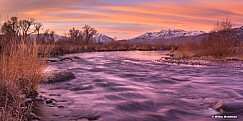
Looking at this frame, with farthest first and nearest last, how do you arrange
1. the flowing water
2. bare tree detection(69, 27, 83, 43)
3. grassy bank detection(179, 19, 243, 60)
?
bare tree detection(69, 27, 83, 43)
grassy bank detection(179, 19, 243, 60)
the flowing water

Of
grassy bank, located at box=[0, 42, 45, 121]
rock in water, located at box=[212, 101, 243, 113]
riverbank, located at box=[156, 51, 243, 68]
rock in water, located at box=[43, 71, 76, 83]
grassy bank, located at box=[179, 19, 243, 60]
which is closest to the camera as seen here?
rock in water, located at box=[212, 101, 243, 113]

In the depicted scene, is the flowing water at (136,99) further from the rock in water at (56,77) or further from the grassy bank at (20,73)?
the grassy bank at (20,73)

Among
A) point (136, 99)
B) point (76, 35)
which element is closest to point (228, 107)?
point (136, 99)

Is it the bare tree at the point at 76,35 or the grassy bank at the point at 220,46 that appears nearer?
the grassy bank at the point at 220,46

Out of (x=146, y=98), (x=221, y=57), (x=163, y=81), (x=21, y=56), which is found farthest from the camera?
(x=221, y=57)

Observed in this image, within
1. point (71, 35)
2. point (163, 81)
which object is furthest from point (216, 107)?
point (71, 35)

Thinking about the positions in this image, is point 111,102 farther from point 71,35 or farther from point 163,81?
point 71,35

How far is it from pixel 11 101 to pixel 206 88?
785cm

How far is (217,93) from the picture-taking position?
1162 cm

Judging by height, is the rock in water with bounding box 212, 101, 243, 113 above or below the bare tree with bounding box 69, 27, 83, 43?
below

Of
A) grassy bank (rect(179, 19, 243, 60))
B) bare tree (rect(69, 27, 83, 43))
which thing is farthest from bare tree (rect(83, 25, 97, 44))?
grassy bank (rect(179, 19, 243, 60))

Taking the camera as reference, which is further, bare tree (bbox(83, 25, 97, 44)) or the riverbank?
bare tree (bbox(83, 25, 97, 44))

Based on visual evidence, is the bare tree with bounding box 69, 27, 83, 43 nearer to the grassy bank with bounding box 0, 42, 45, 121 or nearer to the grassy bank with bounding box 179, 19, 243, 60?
the grassy bank with bounding box 179, 19, 243, 60

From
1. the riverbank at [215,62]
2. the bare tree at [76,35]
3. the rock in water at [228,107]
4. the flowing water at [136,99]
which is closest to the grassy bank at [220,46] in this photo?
the riverbank at [215,62]
